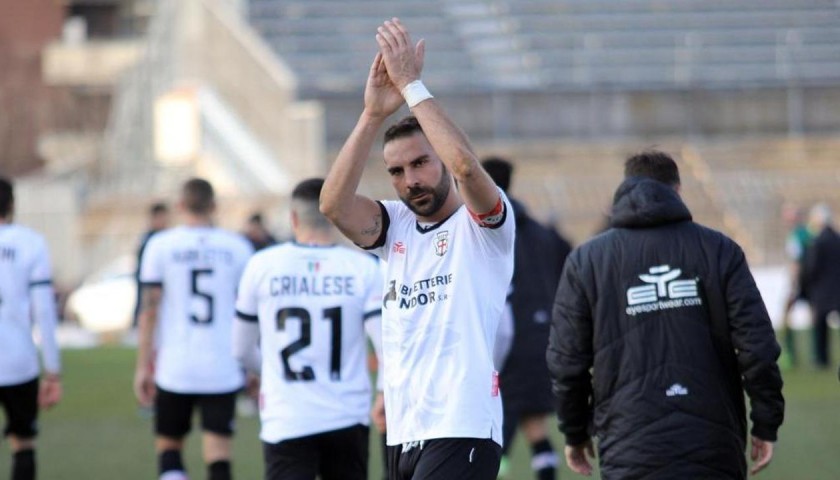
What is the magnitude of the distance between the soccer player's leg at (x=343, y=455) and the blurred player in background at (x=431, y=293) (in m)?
1.92

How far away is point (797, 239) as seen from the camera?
22.1m

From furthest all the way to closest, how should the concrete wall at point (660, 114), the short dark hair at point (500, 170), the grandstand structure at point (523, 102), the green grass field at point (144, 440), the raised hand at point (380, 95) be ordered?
the concrete wall at point (660, 114) → the grandstand structure at point (523, 102) → the green grass field at point (144, 440) → the short dark hair at point (500, 170) → the raised hand at point (380, 95)

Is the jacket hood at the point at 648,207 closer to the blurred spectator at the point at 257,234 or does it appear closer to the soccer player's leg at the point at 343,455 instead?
the soccer player's leg at the point at 343,455

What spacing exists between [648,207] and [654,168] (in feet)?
0.90

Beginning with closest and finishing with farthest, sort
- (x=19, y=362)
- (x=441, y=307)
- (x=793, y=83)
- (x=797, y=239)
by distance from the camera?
1. (x=441, y=307)
2. (x=19, y=362)
3. (x=797, y=239)
4. (x=793, y=83)

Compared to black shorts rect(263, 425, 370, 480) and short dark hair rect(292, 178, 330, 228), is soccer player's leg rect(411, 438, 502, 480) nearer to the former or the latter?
black shorts rect(263, 425, 370, 480)

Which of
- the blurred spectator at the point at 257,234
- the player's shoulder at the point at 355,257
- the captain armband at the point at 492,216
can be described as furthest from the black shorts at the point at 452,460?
the blurred spectator at the point at 257,234

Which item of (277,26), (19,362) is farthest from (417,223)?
(277,26)

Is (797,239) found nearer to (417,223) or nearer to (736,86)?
(417,223)

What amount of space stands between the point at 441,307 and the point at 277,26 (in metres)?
39.8

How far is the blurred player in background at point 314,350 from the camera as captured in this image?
8.51 meters

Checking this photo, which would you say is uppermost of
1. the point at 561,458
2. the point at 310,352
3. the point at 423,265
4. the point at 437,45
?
the point at 437,45

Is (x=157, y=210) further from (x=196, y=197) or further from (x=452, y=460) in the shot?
(x=452, y=460)

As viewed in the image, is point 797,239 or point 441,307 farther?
point 797,239
